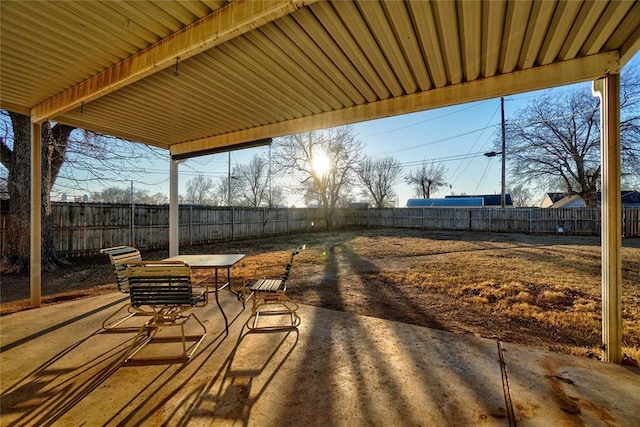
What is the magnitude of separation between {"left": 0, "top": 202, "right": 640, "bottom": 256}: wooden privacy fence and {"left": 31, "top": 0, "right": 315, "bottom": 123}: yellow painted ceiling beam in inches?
221

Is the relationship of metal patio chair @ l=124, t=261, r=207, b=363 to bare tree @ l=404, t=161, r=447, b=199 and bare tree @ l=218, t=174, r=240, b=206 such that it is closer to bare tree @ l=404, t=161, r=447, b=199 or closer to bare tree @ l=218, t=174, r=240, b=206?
bare tree @ l=218, t=174, r=240, b=206

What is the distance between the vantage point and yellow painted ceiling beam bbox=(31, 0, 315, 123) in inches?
63.4

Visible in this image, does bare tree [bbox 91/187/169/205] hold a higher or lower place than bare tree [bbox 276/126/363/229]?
lower

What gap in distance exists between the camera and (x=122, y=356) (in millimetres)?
2148

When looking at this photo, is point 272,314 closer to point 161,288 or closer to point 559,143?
point 161,288

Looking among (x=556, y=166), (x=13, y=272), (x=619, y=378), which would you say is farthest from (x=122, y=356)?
(x=556, y=166)

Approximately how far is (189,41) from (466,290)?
15.7 feet

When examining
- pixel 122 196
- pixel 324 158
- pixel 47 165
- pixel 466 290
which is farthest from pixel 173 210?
pixel 122 196

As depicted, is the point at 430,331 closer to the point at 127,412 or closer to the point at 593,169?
the point at 127,412

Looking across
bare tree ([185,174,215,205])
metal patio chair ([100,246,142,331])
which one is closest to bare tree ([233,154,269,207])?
bare tree ([185,174,215,205])

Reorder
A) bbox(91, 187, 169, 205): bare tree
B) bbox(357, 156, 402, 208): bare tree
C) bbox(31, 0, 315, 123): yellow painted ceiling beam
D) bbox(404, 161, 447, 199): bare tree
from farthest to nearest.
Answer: bbox(404, 161, 447, 199): bare tree < bbox(357, 156, 402, 208): bare tree < bbox(91, 187, 169, 205): bare tree < bbox(31, 0, 315, 123): yellow painted ceiling beam

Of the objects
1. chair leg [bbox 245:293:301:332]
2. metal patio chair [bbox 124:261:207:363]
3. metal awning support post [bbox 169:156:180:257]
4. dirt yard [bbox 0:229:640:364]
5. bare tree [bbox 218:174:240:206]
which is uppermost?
bare tree [bbox 218:174:240:206]

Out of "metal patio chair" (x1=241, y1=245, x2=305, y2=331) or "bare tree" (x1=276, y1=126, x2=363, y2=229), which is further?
"bare tree" (x1=276, y1=126, x2=363, y2=229)

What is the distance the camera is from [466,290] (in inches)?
165
